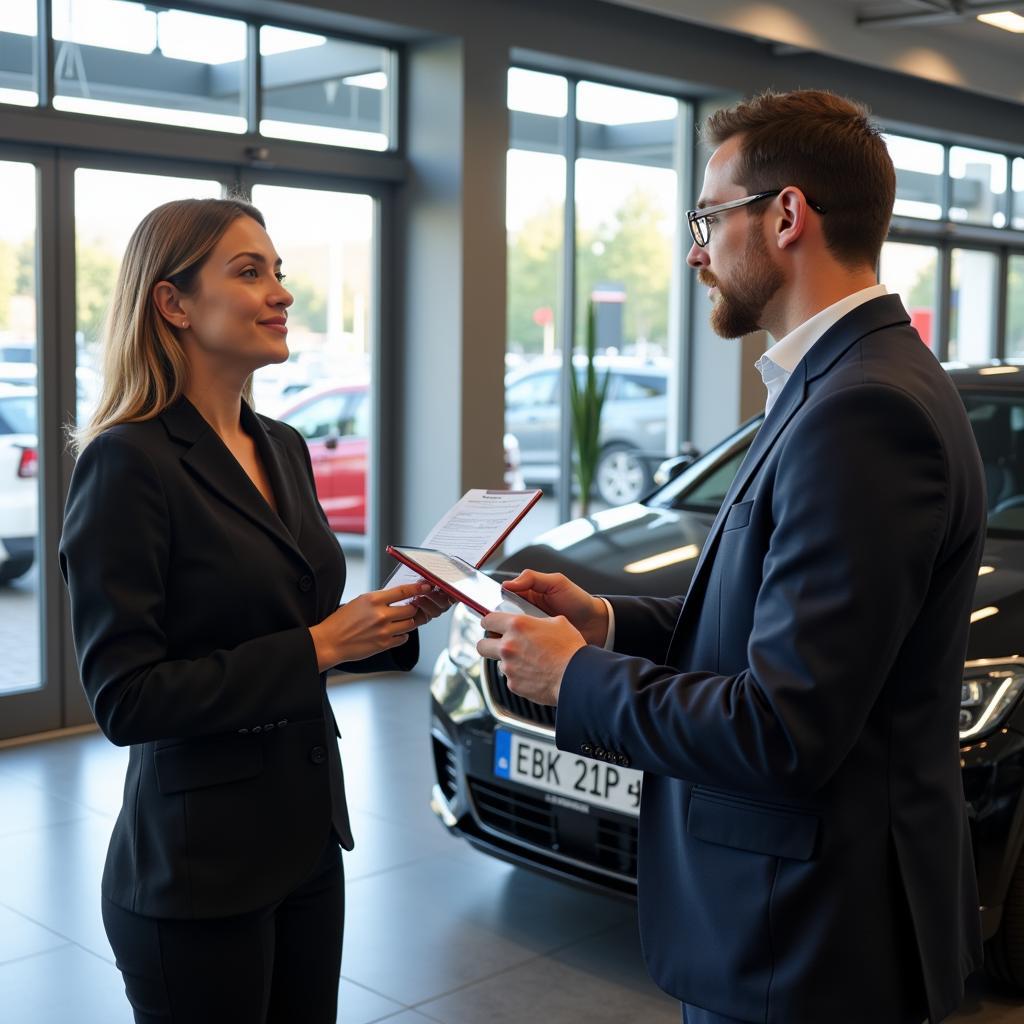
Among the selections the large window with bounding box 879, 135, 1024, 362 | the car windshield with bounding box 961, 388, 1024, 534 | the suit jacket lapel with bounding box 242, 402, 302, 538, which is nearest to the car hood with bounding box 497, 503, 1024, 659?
the car windshield with bounding box 961, 388, 1024, 534

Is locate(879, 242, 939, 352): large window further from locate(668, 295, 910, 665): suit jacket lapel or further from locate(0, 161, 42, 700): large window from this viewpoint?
locate(668, 295, 910, 665): suit jacket lapel

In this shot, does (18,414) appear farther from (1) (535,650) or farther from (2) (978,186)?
(2) (978,186)

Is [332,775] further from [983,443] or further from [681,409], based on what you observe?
[681,409]

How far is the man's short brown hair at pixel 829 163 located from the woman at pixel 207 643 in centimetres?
74

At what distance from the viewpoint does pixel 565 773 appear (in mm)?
3039

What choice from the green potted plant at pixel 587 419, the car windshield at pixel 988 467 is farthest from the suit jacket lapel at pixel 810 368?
the green potted plant at pixel 587 419

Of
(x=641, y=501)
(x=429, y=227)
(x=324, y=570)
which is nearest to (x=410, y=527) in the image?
(x=429, y=227)

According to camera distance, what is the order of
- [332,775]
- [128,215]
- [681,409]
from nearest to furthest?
[332,775] < [128,215] < [681,409]

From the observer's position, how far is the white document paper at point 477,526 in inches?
71.7

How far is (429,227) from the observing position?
629 cm

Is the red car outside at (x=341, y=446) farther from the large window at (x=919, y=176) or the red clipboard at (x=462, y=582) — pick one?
the large window at (x=919, y=176)

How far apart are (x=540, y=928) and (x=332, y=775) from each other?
177 cm

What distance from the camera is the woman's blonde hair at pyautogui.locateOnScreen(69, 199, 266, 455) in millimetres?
1838

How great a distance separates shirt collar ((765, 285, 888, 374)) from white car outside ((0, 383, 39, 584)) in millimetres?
4338
